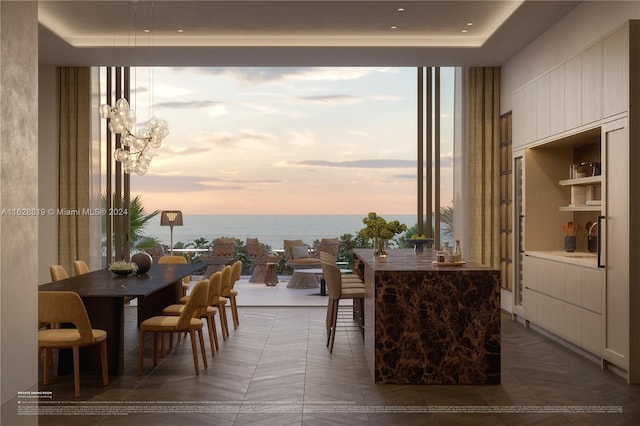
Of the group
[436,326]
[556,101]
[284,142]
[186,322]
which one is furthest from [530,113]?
[284,142]

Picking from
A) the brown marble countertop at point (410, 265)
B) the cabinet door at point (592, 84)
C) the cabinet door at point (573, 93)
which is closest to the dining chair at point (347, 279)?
the brown marble countertop at point (410, 265)

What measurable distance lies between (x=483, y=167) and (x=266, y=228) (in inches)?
856

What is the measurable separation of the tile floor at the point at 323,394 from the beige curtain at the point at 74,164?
3.06 metres

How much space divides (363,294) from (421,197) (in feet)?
10.8

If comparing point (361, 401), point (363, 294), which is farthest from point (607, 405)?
point (363, 294)

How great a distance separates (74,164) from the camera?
8477 mm

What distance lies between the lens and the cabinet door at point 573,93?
17.8 feet

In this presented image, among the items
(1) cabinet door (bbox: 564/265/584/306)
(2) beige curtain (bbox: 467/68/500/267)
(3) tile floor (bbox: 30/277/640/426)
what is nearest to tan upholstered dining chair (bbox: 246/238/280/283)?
(2) beige curtain (bbox: 467/68/500/267)

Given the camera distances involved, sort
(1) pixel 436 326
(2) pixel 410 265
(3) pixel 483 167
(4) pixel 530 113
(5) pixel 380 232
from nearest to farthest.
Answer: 1. (1) pixel 436 326
2. (2) pixel 410 265
3. (5) pixel 380 232
4. (4) pixel 530 113
5. (3) pixel 483 167

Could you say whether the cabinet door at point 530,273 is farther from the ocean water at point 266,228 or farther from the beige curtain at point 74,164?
the ocean water at point 266,228

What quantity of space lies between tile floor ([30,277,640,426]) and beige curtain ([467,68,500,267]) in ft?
8.21

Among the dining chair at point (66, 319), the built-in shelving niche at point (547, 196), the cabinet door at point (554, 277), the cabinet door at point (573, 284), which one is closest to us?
the dining chair at point (66, 319)

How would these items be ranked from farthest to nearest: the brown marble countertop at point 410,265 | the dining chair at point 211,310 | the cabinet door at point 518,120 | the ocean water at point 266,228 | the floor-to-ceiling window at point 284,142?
1. the ocean water at point 266,228
2. the floor-to-ceiling window at point 284,142
3. the cabinet door at point 518,120
4. the dining chair at point 211,310
5. the brown marble countertop at point 410,265

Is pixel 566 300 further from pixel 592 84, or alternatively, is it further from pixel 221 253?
pixel 221 253
